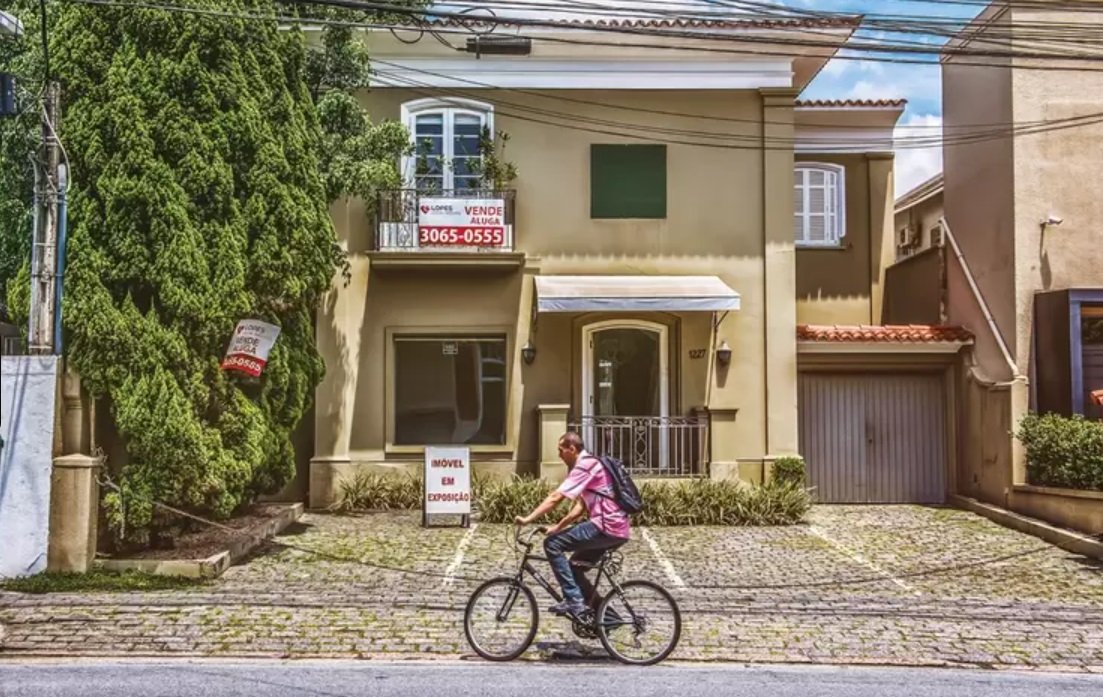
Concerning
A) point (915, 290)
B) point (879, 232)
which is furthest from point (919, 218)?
point (915, 290)

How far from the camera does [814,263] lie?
19953 millimetres

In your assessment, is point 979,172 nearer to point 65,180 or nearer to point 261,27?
point 261,27

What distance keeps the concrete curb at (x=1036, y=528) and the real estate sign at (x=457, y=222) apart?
8.11m

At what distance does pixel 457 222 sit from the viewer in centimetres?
1634

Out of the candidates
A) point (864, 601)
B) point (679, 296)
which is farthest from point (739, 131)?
point (864, 601)

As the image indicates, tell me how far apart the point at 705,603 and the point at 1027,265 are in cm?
845

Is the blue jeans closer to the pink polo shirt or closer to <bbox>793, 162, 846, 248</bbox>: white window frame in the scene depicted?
the pink polo shirt

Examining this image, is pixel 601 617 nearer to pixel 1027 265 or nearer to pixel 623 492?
pixel 623 492

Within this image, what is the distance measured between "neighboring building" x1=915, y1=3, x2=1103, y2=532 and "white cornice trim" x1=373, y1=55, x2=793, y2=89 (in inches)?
126

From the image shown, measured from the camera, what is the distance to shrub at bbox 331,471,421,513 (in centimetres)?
1620

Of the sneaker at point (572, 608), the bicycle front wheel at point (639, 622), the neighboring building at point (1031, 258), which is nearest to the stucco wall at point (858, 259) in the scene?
the neighboring building at point (1031, 258)

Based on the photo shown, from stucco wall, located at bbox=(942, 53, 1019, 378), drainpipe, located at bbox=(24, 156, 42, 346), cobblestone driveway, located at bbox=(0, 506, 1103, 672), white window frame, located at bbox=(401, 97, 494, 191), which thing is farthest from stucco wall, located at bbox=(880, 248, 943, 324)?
drainpipe, located at bbox=(24, 156, 42, 346)

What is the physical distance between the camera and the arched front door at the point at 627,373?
17.0 metres

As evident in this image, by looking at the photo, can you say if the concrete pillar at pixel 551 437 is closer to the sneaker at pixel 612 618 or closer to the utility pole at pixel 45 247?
the utility pole at pixel 45 247
